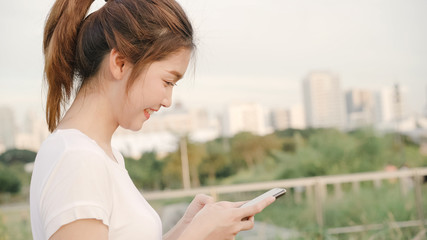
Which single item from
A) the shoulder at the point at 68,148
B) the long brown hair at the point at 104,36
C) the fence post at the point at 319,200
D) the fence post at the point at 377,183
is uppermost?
the long brown hair at the point at 104,36

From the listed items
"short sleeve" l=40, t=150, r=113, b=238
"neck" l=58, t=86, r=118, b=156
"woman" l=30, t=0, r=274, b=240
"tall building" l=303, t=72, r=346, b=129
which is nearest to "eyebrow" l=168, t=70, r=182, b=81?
"woman" l=30, t=0, r=274, b=240

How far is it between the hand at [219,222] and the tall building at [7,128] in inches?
284

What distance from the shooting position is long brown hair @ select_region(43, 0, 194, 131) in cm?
99

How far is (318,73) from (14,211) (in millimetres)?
5824

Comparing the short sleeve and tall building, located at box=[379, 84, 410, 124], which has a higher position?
the short sleeve

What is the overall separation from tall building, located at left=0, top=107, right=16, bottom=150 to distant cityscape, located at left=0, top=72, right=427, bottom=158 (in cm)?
150

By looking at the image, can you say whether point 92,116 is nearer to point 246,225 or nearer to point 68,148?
point 68,148

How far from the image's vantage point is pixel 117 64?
3.26 ft

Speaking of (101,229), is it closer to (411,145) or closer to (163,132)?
(163,132)

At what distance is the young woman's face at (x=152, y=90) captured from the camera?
100 centimetres

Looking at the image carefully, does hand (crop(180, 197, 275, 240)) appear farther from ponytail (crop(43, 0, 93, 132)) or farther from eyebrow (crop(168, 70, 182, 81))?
ponytail (crop(43, 0, 93, 132))

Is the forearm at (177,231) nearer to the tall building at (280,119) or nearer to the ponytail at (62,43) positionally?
the ponytail at (62,43)

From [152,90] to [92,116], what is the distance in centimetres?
13

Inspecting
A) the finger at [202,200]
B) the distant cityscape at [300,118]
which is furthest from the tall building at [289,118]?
the finger at [202,200]
